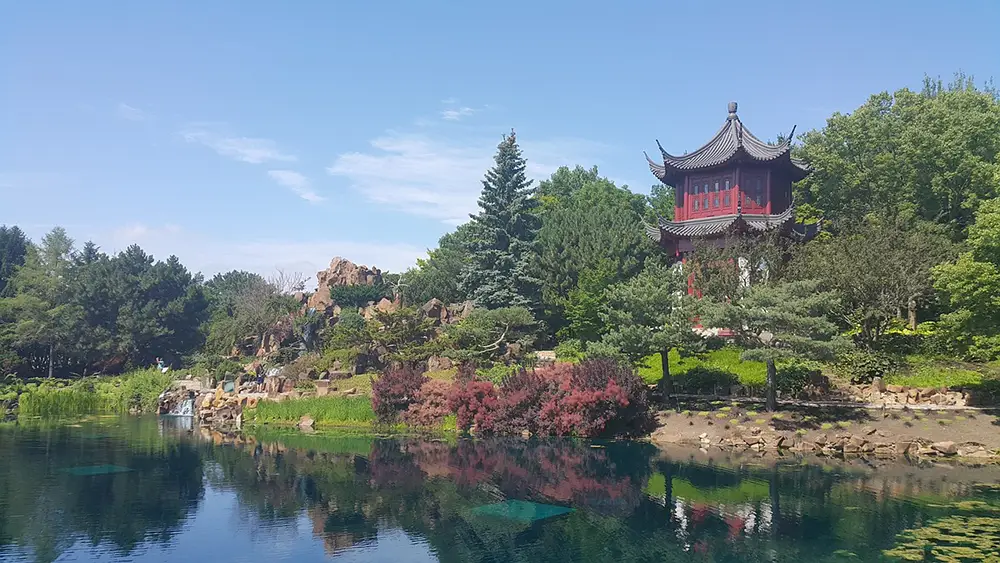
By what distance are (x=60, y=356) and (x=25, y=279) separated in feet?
23.5

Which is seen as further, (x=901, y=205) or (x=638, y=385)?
(x=901, y=205)

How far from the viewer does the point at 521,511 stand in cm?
1355

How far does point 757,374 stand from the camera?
24.0 metres

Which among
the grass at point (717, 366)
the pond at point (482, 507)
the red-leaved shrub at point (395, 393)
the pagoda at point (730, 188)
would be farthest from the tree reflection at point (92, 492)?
the pagoda at point (730, 188)

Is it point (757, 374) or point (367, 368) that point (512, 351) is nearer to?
point (367, 368)

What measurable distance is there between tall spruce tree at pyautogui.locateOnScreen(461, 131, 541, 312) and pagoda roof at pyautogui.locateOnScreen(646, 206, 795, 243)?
19.4ft

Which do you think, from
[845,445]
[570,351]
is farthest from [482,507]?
[570,351]

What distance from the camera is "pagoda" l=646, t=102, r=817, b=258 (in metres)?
30.4

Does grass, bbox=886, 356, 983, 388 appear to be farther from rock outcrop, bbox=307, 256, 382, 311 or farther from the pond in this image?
rock outcrop, bbox=307, 256, 382, 311

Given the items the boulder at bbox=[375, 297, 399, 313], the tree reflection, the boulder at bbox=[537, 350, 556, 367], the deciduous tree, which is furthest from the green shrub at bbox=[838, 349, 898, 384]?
the boulder at bbox=[375, 297, 399, 313]

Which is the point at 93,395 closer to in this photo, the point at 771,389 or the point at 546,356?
the point at 546,356

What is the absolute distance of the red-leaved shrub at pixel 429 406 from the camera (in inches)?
977

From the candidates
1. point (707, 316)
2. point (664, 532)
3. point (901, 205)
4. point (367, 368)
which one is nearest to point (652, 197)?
point (901, 205)

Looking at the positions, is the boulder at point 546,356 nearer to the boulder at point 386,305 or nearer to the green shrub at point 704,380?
the green shrub at point 704,380
